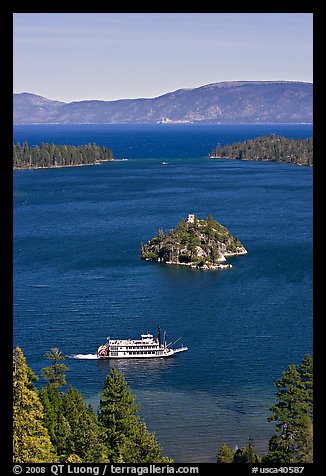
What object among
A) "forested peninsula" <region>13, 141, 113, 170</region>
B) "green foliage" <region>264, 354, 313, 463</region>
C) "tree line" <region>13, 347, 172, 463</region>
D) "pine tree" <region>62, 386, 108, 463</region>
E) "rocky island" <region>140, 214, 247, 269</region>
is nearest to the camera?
"tree line" <region>13, 347, 172, 463</region>

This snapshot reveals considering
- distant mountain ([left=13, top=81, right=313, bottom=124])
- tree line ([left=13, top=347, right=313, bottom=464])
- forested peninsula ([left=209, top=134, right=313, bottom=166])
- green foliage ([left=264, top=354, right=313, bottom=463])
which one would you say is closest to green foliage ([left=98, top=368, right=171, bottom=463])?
tree line ([left=13, top=347, right=313, bottom=464])

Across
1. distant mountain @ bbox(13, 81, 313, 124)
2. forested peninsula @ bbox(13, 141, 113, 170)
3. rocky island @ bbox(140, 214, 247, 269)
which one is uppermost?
distant mountain @ bbox(13, 81, 313, 124)

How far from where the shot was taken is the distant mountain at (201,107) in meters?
69.9

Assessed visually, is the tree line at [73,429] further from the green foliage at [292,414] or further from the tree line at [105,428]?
the green foliage at [292,414]

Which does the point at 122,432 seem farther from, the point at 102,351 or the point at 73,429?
the point at 102,351

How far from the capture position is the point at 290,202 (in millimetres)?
20859

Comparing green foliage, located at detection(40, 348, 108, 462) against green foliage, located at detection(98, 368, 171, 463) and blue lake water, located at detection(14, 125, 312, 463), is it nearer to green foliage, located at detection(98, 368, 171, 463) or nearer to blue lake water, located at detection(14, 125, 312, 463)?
green foliage, located at detection(98, 368, 171, 463)

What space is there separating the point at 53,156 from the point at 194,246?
769 inches

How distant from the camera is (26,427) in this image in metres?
3.00

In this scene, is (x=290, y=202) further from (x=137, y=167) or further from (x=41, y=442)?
(x=41, y=442)

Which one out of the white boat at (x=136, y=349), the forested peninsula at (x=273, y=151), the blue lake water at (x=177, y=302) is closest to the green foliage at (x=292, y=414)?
the blue lake water at (x=177, y=302)

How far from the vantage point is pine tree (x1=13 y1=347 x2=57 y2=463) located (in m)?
2.68

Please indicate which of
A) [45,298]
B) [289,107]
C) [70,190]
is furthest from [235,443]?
[289,107]
